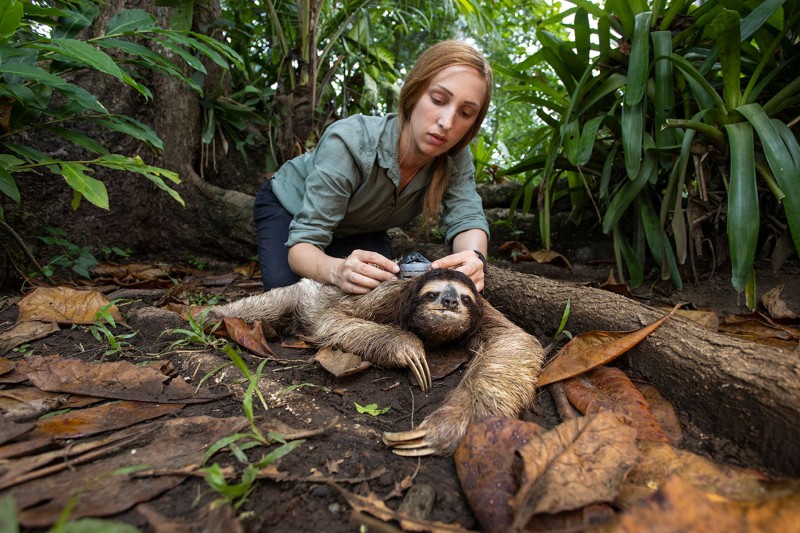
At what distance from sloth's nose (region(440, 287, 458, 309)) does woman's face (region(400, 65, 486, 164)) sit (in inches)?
55.6

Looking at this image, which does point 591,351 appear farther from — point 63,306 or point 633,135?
point 63,306

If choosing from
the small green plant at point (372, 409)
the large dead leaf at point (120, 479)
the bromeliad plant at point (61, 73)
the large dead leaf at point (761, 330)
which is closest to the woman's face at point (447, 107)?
the bromeliad plant at point (61, 73)

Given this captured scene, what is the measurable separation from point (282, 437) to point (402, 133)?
2.96m

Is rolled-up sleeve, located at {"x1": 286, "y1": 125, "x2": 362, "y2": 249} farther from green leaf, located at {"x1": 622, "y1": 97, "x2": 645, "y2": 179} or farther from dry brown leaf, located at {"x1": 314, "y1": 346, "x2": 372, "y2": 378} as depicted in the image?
green leaf, located at {"x1": 622, "y1": 97, "x2": 645, "y2": 179}

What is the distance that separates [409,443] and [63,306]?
2.95 metres

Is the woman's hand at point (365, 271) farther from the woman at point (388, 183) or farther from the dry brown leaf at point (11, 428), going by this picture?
the dry brown leaf at point (11, 428)

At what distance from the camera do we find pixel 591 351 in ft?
8.31

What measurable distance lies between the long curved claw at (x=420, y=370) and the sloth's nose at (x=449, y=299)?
403 millimetres

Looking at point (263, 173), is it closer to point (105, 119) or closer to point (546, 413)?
point (105, 119)

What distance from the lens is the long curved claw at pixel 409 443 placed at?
1.85m

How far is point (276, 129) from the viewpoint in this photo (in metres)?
6.84

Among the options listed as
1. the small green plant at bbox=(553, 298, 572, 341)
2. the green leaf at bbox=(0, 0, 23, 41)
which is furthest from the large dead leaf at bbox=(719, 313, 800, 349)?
the green leaf at bbox=(0, 0, 23, 41)

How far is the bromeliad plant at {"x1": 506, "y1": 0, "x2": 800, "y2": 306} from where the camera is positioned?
304 centimetres

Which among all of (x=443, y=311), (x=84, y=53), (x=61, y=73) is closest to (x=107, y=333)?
(x=84, y=53)
